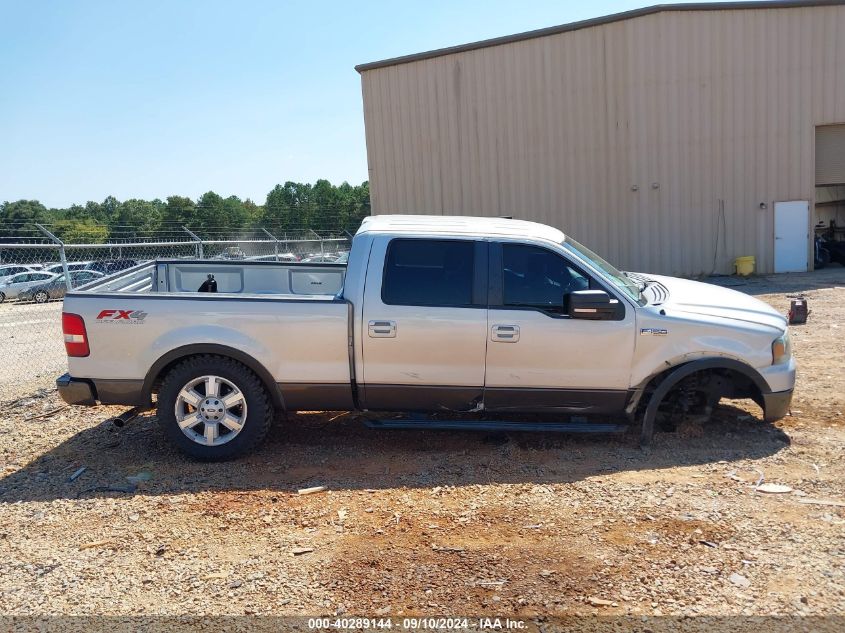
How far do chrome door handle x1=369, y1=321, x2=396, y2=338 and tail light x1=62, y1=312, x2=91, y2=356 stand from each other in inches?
86.1

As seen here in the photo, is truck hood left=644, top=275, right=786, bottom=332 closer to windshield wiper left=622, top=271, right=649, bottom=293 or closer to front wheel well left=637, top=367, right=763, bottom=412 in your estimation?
windshield wiper left=622, top=271, right=649, bottom=293

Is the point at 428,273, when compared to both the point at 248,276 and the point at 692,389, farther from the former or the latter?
the point at 248,276

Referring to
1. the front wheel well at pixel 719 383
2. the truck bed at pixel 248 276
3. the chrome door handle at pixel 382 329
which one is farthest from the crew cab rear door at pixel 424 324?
the truck bed at pixel 248 276

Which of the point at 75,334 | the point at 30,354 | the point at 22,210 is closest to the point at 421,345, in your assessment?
the point at 75,334

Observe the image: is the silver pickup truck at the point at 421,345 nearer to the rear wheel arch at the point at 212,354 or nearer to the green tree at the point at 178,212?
the rear wheel arch at the point at 212,354

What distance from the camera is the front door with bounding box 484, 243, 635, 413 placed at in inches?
190

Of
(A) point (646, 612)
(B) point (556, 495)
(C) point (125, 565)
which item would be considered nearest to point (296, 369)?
(C) point (125, 565)

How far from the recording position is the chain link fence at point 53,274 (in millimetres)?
8750

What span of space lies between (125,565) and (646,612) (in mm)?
2747

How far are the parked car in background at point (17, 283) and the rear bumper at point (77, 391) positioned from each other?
22528 mm

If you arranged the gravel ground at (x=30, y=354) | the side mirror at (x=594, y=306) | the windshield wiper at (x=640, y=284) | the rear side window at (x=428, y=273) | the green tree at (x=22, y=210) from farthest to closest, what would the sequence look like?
the green tree at (x=22, y=210) < the gravel ground at (x=30, y=354) < the windshield wiper at (x=640, y=284) < the rear side window at (x=428, y=273) < the side mirror at (x=594, y=306)

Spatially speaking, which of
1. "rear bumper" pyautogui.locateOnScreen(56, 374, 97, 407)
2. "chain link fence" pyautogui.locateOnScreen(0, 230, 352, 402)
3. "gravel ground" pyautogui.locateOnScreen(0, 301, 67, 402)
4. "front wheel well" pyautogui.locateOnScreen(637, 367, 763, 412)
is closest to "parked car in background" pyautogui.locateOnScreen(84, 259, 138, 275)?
"chain link fence" pyautogui.locateOnScreen(0, 230, 352, 402)

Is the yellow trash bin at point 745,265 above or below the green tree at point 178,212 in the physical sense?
below

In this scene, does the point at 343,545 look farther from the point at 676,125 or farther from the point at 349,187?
the point at 349,187
